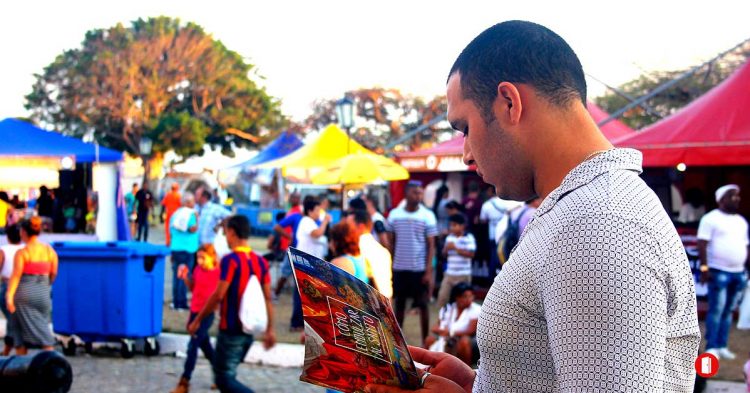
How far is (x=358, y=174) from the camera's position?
14828 millimetres

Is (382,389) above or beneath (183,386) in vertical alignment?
above

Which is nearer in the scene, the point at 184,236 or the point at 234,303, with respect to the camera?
the point at 234,303

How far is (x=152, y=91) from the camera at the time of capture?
54.9 metres

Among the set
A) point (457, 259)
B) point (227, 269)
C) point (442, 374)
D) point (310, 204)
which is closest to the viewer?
point (442, 374)

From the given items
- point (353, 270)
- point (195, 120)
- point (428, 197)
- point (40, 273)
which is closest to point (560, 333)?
point (353, 270)

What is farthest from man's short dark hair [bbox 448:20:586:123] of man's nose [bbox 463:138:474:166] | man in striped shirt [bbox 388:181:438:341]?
man in striped shirt [bbox 388:181:438:341]

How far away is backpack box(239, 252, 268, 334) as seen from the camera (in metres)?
6.62

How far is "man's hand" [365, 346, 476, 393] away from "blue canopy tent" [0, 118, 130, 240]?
15535 millimetres

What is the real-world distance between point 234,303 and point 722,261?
5.44 meters

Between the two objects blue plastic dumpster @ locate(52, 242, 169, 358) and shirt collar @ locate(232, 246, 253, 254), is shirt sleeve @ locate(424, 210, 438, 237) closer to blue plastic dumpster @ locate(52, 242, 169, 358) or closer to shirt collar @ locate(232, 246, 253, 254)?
blue plastic dumpster @ locate(52, 242, 169, 358)

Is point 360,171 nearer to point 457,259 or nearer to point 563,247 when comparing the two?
point 457,259

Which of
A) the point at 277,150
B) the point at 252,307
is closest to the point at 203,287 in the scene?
the point at 252,307

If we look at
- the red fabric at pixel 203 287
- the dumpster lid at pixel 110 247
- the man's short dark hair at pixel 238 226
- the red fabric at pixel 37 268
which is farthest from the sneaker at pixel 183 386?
the dumpster lid at pixel 110 247

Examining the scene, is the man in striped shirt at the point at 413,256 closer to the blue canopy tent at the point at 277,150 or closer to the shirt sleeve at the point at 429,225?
the shirt sleeve at the point at 429,225
